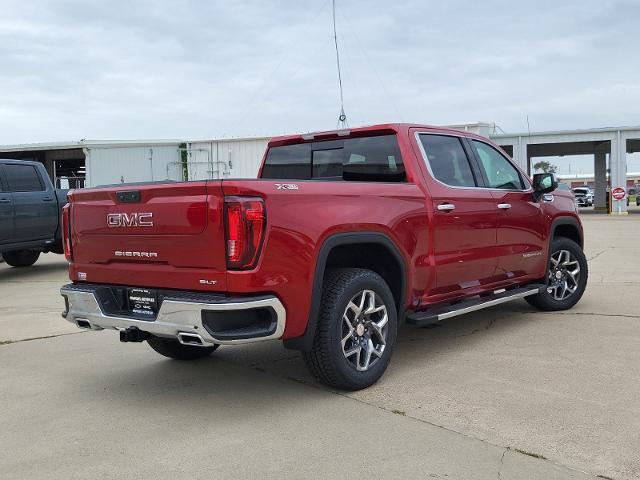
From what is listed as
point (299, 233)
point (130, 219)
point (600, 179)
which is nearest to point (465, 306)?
point (299, 233)

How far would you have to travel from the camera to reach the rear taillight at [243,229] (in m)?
3.72

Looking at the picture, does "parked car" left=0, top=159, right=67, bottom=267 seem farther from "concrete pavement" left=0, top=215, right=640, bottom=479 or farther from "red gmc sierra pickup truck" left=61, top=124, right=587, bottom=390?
"red gmc sierra pickup truck" left=61, top=124, right=587, bottom=390

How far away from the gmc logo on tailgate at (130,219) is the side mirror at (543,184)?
4.06 metres

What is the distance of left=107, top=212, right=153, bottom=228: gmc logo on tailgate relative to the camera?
4.06m

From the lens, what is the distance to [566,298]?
7102mm

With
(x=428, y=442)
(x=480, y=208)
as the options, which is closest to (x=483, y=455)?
(x=428, y=442)

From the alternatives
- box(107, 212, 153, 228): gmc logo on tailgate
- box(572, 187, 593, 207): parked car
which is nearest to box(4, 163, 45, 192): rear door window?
box(107, 212, 153, 228): gmc logo on tailgate

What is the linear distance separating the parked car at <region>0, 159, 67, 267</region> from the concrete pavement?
15.7ft

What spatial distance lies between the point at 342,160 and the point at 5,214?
7.35 metres

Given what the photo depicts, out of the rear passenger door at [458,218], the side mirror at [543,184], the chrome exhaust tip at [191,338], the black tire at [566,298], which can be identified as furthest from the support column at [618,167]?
the chrome exhaust tip at [191,338]

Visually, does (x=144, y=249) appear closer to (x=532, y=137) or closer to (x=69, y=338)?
(x=69, y=338)

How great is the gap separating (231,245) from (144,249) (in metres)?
0.73

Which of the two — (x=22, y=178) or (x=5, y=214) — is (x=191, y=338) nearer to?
(x=5, y=214)

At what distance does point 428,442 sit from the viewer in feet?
11.6
